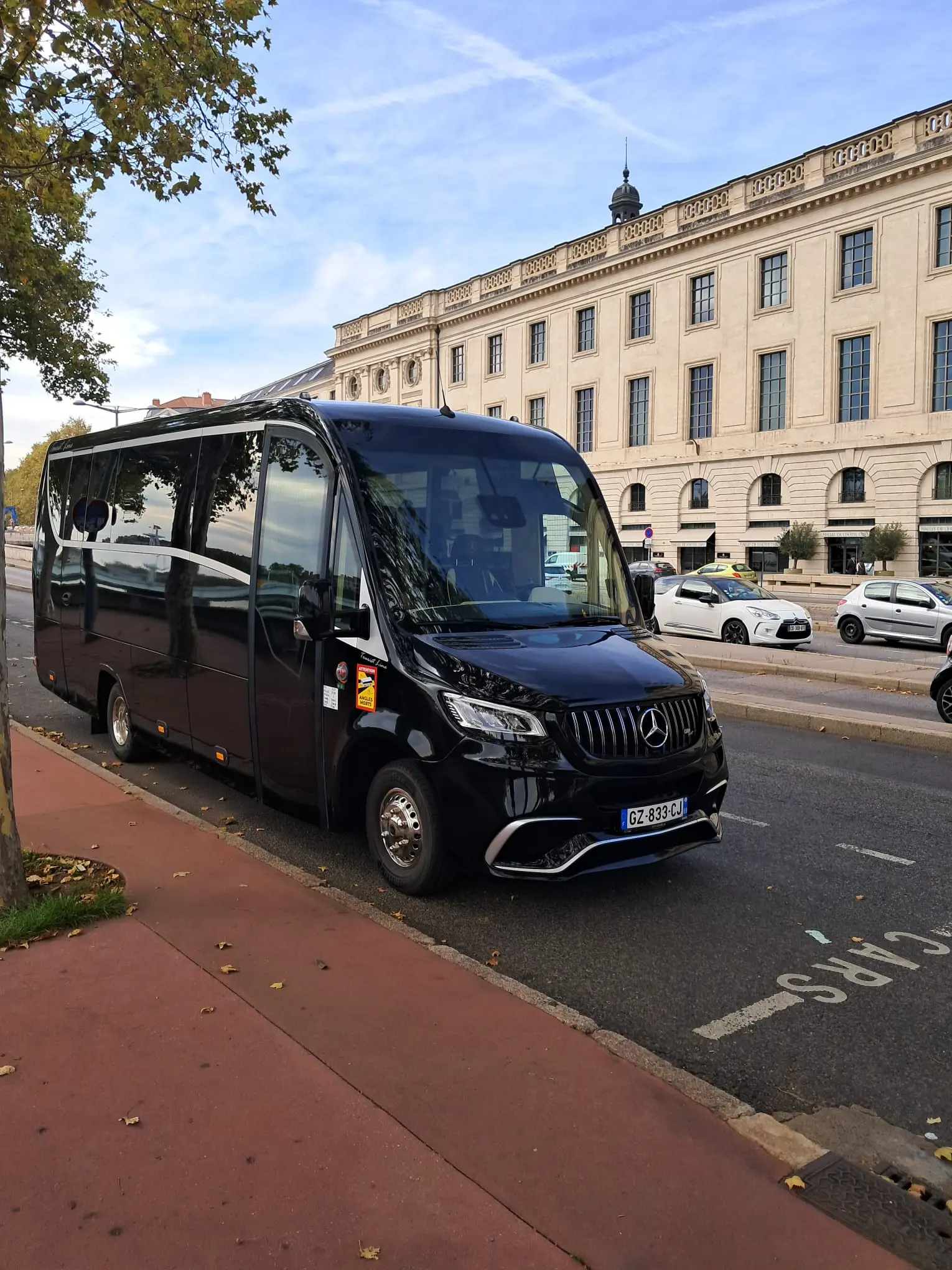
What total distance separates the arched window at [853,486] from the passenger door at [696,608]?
26.5 metres

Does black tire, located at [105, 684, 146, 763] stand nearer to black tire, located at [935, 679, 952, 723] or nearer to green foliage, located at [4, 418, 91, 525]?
black tire, located at [935, 679, 952, 723]

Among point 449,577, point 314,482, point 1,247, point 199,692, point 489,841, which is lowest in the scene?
point 489,841

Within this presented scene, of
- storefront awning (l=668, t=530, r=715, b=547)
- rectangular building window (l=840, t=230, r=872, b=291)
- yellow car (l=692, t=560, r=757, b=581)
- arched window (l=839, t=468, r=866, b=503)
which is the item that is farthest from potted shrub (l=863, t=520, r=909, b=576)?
rectangular building window (l=840, t=230, r=872, b=291)

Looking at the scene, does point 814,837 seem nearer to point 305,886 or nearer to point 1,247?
point 305,886

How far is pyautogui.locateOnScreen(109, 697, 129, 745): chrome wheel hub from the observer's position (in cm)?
855

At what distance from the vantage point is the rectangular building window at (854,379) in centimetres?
4594

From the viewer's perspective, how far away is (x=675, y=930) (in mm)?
5098

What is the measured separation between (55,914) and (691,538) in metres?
51.4

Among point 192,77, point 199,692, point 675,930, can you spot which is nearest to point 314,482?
point 199,692

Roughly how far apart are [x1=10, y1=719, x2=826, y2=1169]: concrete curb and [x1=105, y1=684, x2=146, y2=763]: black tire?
268 cm

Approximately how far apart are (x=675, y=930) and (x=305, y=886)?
75.1 inches

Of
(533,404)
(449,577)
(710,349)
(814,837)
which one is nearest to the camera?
(449,577)

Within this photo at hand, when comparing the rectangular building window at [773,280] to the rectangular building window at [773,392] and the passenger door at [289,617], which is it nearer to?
the rectangular building window at [773,392]

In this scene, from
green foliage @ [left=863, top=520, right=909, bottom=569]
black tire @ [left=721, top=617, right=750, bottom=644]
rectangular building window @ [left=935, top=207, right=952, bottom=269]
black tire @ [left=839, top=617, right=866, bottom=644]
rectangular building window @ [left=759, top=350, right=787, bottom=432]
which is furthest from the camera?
rectangular building window @ [left=759, top=350, right=787, bottom=432]
